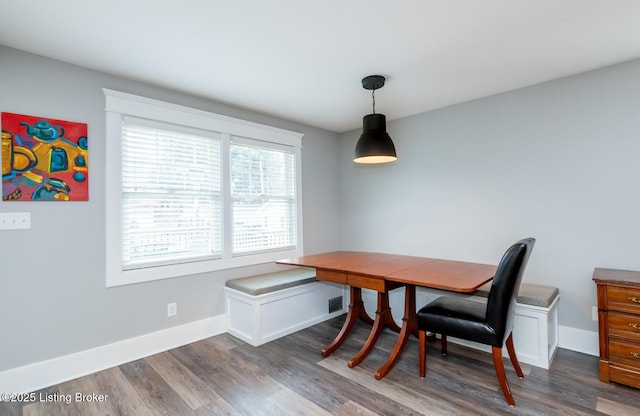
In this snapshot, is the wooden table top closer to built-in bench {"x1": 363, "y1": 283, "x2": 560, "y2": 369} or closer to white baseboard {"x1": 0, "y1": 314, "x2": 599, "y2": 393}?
built-in bench {"x1": 363, "y1": 283, "x2": 560, "y2": 369}

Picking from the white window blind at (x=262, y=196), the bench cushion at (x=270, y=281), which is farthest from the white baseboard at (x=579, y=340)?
the white window blind at (x=262, y=196)

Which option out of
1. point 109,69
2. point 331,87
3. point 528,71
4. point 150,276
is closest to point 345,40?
point 331,87

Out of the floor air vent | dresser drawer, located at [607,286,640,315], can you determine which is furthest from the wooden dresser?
the floor air vent

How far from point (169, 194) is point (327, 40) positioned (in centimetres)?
190

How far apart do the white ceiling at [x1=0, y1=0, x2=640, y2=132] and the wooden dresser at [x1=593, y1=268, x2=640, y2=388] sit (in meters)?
1.67

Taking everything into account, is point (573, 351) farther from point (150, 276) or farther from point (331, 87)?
point (150, 276)

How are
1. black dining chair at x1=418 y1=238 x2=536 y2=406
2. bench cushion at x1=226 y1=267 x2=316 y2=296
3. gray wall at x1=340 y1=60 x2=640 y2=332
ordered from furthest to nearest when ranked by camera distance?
bench cushion at x1=226 y1=267 x2=316 y2=296 < gray wall at x1=340 y1=60 x2=640 y2=332 < black dining chair at x1=418 y1=238 x2=536 y2=406

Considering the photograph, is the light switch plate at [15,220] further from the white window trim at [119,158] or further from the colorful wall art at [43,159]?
the white window trim at [119,158]

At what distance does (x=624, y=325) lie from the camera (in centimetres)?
209

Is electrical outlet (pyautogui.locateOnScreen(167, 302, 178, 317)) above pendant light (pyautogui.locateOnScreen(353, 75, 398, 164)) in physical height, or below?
below

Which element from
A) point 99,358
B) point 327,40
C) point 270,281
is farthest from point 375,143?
point 99,358

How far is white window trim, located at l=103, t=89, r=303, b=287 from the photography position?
2508 millimetres

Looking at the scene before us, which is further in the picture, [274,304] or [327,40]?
[274,304]

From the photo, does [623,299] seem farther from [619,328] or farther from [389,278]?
[389,278]
